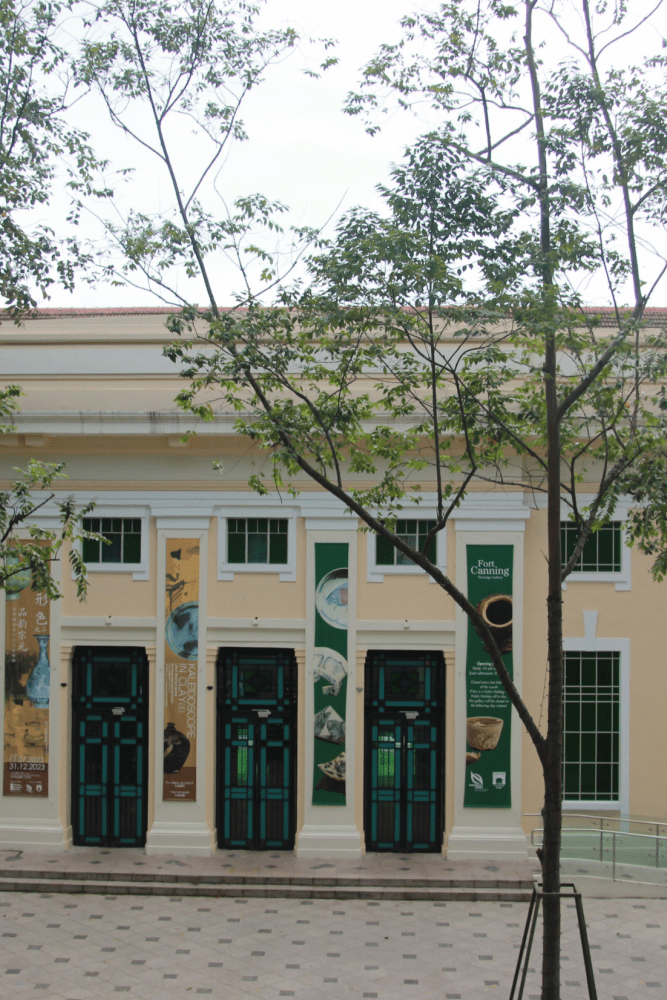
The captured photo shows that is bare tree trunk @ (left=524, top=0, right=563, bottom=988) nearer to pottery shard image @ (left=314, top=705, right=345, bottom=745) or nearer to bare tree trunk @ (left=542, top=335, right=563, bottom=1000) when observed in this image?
bare tree trunk @ (left=542, top=335, right=563, bottom=1000)

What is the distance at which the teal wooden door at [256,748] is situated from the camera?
13602 millimetres

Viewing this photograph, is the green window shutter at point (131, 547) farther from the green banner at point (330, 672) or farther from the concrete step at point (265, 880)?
the concrete step at point (265, 880)

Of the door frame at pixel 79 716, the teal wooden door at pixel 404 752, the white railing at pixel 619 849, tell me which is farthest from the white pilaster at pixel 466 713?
the door frame at pixel 79 716

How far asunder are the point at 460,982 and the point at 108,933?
13.8ft

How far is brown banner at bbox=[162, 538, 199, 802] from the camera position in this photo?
13.5 m

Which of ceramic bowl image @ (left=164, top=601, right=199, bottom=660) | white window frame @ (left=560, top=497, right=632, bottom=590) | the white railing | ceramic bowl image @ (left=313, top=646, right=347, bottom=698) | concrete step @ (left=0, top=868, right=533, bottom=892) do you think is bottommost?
concrete step @ (left=0, top=868, right=533, bottom=892)

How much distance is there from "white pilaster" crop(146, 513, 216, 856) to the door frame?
0.23 m

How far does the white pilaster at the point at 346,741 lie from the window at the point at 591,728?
314 cm

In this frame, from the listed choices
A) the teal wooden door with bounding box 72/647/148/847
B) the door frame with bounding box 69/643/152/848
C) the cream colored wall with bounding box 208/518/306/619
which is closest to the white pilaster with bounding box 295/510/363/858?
the cream colored wall with bounding box 208/518/306/619

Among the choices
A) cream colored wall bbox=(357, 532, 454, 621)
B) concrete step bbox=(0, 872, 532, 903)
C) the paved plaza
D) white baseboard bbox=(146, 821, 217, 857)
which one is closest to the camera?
the paved plaza

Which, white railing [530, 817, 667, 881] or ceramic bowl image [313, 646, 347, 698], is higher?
ceramic bowl image [313, 646, 347, 698]

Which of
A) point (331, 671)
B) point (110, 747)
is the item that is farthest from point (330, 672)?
point (110, 747)

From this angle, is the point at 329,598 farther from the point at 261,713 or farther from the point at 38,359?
the point at 38,359

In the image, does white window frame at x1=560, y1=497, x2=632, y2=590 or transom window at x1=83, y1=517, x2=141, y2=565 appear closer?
white window frame at x1=560, y1=497, x2=632, y2=590
